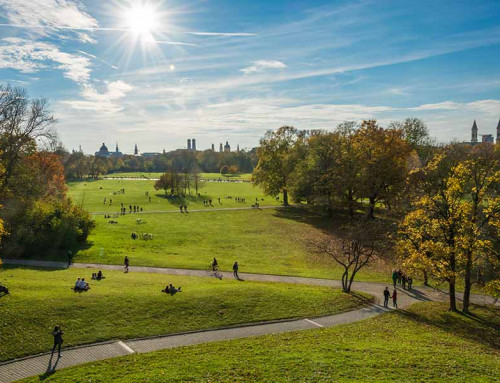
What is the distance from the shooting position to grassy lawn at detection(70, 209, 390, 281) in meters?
33.9

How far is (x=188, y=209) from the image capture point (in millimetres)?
68250

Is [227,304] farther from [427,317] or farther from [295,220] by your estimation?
[295,220]

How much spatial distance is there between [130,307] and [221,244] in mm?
22477

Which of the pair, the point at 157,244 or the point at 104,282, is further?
the point at 157,244

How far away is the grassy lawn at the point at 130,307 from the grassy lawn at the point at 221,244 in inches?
290

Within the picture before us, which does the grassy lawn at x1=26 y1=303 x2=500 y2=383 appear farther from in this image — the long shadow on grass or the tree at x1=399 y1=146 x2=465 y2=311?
the tree at x1=399 y1=146 x2=465 y2=311

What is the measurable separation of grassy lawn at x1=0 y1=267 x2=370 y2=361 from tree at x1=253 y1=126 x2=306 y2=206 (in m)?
44.4

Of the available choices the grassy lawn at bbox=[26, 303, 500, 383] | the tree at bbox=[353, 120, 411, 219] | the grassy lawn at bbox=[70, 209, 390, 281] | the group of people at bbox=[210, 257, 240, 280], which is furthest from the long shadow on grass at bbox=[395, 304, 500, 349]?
the tree at bbox=[353, 120, 411, 219]

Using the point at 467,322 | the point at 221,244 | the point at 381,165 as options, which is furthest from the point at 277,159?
the point at 467,322

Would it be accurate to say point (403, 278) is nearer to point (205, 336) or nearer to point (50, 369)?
point (205, 336)

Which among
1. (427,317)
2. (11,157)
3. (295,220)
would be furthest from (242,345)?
(295,220)

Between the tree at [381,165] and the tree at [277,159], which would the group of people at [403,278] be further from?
the tree at [277,159]

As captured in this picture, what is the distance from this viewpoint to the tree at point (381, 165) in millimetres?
52656

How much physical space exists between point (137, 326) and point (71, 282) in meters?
8.89
